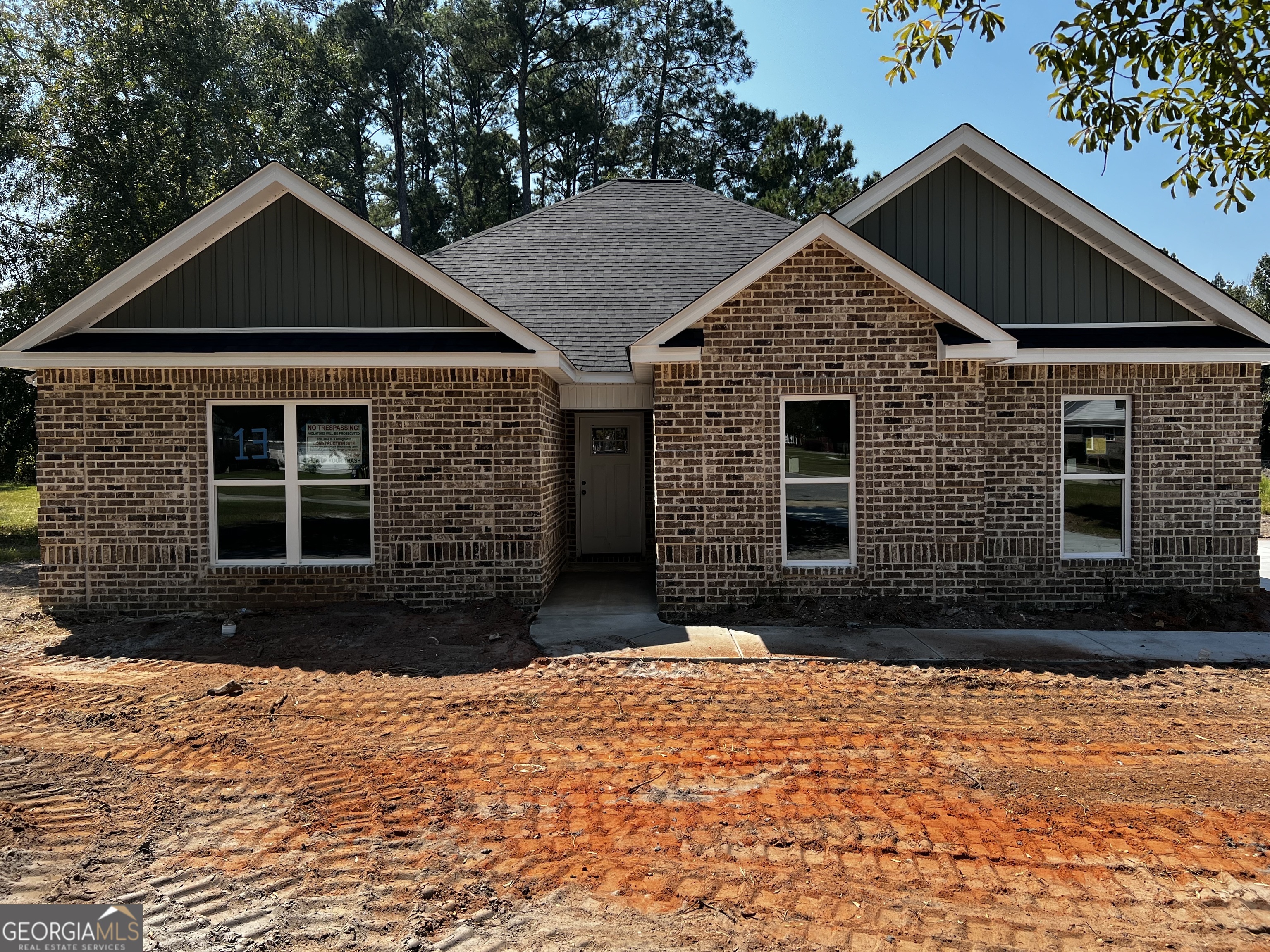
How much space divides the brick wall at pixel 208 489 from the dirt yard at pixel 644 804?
208 cm

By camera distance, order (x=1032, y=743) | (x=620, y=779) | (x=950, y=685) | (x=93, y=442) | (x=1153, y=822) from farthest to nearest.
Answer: (x=93, y=442)
(x=950, y=685)
(x=1032, y=743)
(x=620, y=779)
(x=1153, y=822)

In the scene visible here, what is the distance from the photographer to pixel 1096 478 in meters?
10.3

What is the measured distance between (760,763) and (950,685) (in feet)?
8.74

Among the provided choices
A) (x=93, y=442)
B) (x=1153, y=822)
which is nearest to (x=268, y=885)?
(x=1153, y=822)

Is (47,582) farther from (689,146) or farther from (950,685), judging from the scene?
(689,146)

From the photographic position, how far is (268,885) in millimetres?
3945

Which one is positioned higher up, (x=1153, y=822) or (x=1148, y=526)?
(x=1148, y=526)

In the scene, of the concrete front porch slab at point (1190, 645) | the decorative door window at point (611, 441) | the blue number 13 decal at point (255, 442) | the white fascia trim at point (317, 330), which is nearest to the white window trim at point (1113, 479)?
the concrete front porch slab at point (1190, 645)

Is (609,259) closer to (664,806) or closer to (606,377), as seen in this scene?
(606,377)

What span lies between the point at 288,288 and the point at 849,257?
6830 millimetres

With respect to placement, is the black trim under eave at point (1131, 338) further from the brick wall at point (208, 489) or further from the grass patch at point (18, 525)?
the grass patch at point (18, 525)

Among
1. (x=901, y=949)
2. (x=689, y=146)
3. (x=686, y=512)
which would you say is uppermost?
(x=689, y=146)

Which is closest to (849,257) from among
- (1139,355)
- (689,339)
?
(689,339)

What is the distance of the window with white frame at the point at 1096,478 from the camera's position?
405 inches
